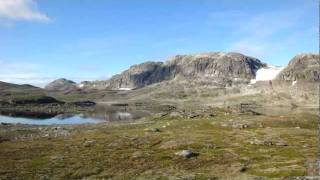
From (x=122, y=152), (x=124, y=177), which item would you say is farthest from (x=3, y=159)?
(x=124, y=177)

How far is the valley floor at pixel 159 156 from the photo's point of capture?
70.8 m

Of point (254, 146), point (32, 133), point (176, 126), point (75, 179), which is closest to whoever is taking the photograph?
point (75, 179)

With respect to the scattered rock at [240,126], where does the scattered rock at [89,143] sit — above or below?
below

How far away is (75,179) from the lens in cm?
6788

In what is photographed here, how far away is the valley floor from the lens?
70.8 meters

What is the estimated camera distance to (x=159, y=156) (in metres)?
88.0

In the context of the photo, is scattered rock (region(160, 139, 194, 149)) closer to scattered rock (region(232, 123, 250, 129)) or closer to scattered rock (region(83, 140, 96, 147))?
scattered rock (region(83, 140, 96, 147))

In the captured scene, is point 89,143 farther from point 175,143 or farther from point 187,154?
point 187,154

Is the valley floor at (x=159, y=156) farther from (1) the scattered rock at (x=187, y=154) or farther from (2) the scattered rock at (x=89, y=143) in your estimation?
(1) the scattered rock at (x=187, y=154)

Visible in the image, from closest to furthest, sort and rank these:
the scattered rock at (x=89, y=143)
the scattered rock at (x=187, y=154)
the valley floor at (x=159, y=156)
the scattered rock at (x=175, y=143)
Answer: the valley floor at (x=159, y=156), the scattered rock at (x=187, y=154), the scattered rock at (x=175, y=143), the scattered rock at (x=89, y=143)

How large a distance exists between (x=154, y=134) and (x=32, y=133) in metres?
37.2

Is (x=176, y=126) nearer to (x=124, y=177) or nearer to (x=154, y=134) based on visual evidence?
(x=154, y=134)

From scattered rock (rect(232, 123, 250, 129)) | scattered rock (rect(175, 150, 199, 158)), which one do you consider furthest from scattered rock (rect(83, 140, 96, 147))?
scattered rock (rect(232, 123, 250, 129))

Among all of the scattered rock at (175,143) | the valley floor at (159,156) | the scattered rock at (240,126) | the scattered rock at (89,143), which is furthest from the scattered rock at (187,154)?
the scattered rock at (240,126)
